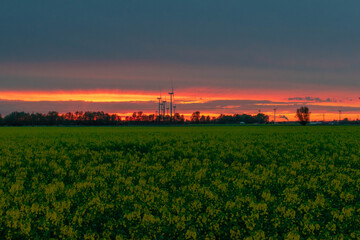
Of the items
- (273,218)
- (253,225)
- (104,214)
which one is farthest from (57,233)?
(273,218)

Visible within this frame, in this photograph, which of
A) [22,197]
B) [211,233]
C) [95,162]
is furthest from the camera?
[95,162]

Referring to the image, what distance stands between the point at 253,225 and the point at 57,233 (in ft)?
17.9

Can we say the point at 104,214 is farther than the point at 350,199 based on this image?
No

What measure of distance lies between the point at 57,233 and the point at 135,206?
8.52 ft

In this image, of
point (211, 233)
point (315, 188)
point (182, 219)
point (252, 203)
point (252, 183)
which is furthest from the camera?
point (252, 183)

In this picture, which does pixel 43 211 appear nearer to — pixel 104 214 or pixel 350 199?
pixel 104 214

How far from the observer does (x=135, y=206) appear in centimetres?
1025

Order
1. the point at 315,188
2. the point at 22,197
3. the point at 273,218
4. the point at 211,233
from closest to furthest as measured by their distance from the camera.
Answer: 1. the point at 211,233
2. the point at 273,218
3. the point at 22,197
4. the point at 315,188

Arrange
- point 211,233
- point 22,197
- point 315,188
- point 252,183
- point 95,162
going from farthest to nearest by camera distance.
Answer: point 95,162, point 252,183, point 315,188, point 22,197, point 211,233

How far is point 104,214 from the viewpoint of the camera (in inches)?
394

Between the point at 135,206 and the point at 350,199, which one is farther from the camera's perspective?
the point at 350,199

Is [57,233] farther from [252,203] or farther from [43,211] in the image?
[252,203]

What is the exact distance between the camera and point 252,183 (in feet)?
47.9

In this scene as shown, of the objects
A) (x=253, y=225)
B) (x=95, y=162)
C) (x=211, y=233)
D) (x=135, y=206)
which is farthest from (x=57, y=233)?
(x=95, y=162)
